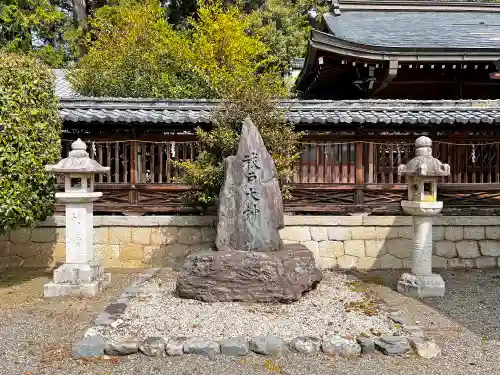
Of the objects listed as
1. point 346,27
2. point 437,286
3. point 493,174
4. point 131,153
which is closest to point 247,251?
point 437,286

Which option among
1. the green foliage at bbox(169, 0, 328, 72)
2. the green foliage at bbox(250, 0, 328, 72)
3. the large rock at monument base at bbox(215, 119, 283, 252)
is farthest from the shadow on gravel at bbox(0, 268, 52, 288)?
the green foliage at bbox(250, 0, 328, 72)

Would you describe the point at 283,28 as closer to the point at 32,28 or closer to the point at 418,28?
the point at 418,28

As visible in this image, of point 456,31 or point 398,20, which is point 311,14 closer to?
point 398,20

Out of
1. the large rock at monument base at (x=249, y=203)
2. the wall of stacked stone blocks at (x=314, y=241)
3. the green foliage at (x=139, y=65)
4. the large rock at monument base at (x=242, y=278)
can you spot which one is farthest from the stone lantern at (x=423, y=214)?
the green foliage at (x=139, y=65)

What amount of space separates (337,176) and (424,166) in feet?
8.94

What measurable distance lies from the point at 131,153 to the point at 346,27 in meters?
9.33

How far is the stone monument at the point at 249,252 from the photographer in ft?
20.3

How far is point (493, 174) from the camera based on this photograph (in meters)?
9.57

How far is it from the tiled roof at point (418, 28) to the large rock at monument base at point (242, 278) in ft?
25.3

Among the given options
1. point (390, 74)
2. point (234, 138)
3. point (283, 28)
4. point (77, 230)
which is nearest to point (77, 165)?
point (77, 230)

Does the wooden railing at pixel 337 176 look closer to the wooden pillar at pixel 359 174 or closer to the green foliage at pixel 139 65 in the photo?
the wooden pillar at pixel 359 174

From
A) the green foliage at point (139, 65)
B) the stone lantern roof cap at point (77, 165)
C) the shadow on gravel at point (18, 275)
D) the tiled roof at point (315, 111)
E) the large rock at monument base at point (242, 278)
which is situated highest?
the green foliage at point (139, 65)

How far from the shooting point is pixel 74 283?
23.6ft

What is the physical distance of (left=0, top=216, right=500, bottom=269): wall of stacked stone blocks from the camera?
30.1ft
